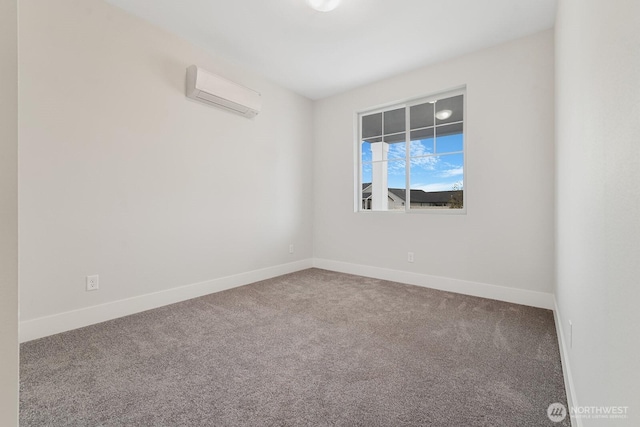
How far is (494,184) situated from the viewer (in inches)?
122

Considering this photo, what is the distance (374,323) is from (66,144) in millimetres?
2905

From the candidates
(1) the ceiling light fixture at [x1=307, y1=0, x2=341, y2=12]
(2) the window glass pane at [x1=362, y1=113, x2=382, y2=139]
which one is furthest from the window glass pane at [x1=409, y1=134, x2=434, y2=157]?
(1) the ceiling light fixture at [x1=307, y1=0, x2=341, y2=12]

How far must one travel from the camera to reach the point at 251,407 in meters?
1.42

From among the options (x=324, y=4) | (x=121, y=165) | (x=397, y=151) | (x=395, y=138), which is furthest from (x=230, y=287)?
(x=324, y=4)

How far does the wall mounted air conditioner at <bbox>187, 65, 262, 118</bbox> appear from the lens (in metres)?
2.99

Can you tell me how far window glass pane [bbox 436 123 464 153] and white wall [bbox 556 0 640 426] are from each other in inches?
80.2

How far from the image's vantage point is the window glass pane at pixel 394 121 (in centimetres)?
400

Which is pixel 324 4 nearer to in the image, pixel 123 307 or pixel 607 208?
pixel 607 208

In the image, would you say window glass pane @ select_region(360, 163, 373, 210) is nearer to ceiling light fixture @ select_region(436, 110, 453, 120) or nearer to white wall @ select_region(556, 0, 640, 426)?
ceiling light fixture @ select_region(436, 110, 453, 120)

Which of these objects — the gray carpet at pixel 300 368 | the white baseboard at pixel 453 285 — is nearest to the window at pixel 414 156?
the white baseboard at pixel 453 285

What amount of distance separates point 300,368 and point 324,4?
9.10ft

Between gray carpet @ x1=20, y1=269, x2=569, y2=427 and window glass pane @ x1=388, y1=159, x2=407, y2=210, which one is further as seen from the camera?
window glass pane @ x1=388, y1=159, x2=407, y2=210

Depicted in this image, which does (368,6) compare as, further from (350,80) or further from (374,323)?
(374,323)

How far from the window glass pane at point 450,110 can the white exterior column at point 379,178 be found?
2.61 feet
